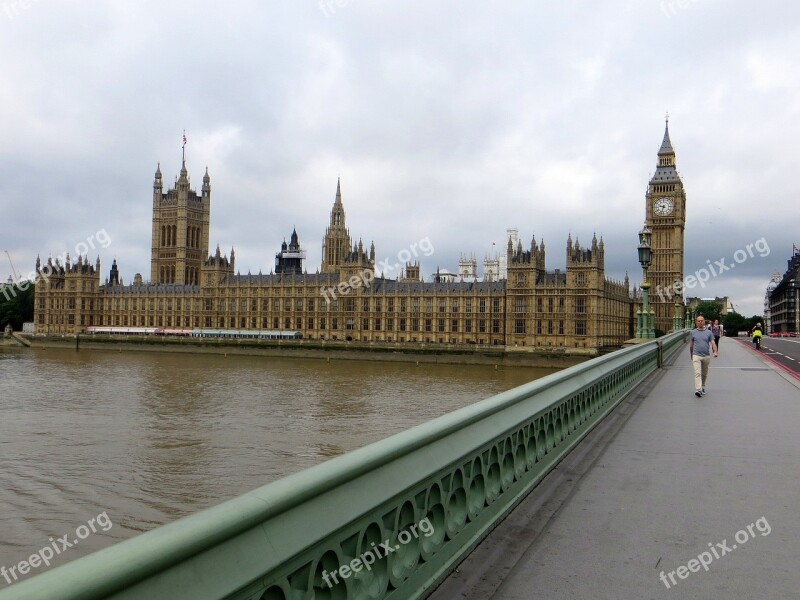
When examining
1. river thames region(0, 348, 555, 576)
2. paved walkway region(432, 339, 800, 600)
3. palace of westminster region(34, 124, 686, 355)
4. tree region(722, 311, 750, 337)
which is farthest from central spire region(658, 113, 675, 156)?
paved walkway region(432, 339, 800, 600)

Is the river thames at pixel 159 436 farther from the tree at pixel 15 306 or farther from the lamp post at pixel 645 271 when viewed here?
the tree at pixel 15 306

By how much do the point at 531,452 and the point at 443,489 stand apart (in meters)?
1.80

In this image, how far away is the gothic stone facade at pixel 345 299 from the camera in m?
74.4

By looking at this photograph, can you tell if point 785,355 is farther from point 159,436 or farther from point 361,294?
point 361,294

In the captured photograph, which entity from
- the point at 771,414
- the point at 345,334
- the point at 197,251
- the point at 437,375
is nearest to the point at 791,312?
the point at 345,334

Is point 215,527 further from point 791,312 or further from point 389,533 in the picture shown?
point 791,312

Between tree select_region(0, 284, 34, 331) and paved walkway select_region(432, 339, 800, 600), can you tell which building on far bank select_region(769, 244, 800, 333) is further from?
tree select_region(0, 284, 34, 331)

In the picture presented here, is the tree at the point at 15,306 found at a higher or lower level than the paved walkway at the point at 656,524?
higher

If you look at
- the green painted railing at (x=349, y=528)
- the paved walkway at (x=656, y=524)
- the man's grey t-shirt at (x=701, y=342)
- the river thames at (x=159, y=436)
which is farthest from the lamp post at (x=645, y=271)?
the green painted railing at (x=349, y=528)

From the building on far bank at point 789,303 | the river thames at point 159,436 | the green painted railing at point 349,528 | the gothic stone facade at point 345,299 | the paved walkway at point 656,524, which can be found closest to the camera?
the green painted railing at point 349,528

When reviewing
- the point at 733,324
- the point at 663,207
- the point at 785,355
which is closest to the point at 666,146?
the point at 663,207

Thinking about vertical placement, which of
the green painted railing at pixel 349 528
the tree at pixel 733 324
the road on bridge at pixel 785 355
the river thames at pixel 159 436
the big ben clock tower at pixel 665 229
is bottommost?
the river thames at pixel 159 436

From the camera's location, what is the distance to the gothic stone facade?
244 feet

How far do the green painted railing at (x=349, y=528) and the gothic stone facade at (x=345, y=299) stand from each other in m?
64.6
